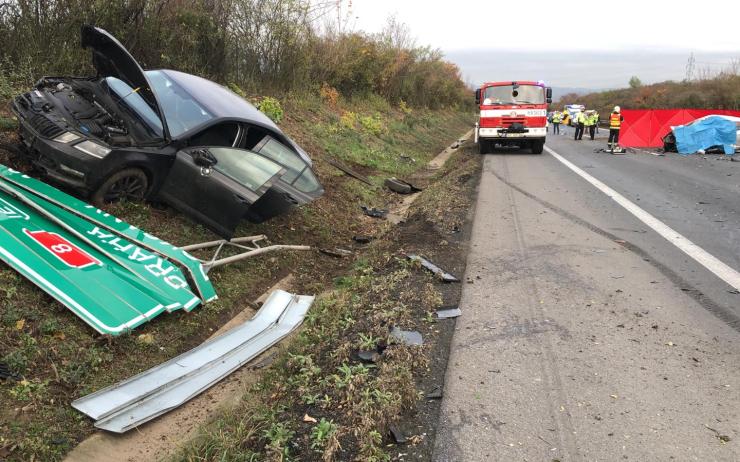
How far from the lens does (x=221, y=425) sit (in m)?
3.09

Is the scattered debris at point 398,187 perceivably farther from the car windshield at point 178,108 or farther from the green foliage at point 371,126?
the car windshield at point 178,108

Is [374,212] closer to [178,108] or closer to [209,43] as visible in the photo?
[178,108]

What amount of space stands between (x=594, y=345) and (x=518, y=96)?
601 inches

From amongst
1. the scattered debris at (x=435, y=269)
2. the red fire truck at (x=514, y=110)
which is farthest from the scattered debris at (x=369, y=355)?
the red fire truck at (x=514, y=110)

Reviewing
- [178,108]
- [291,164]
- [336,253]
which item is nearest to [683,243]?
[336,253]

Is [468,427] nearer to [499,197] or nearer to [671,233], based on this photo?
[671,233]

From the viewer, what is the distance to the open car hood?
556 centimetres

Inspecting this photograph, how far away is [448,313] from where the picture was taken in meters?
4.29

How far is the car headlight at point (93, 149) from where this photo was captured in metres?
5.08

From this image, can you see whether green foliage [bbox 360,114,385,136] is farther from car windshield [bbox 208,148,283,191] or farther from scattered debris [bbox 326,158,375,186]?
car windshield [bbox 208,148,283,191]

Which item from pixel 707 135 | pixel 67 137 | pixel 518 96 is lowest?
pixel 707 135

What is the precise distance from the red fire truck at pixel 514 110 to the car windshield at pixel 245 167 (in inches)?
520

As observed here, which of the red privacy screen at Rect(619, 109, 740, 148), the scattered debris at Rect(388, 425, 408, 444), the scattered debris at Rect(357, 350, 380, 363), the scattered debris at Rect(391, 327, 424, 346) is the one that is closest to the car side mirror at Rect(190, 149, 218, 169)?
the scattered debris at Rect(391, 327, 424, 346)

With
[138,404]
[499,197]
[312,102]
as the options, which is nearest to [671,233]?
[499,197]
